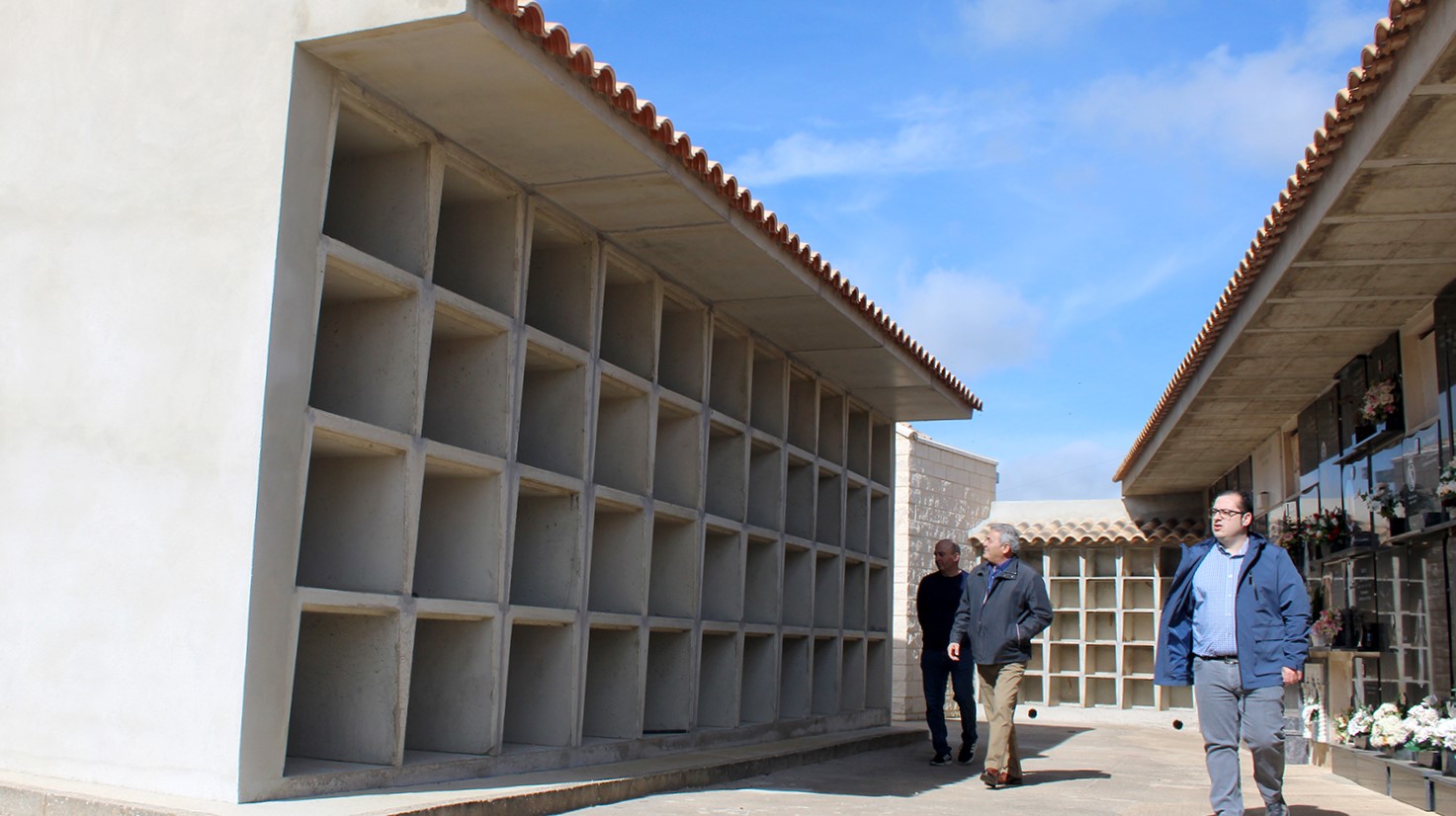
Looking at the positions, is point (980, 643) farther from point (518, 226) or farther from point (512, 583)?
point (518, 226)

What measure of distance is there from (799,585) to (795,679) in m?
0.72

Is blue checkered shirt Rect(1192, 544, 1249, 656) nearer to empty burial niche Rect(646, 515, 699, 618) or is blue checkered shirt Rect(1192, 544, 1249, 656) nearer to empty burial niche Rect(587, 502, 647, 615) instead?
empty burial niche Rect(587, 502, 647, 615)

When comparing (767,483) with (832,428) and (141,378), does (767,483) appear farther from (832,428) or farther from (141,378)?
(141,378)

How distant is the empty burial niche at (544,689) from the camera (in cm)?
706

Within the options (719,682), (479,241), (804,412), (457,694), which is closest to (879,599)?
(804,412)

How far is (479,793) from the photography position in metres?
5.59

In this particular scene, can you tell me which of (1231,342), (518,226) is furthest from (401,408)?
(1231,342)

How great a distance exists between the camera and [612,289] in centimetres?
837

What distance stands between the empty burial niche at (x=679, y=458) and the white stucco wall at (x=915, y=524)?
25.7 ft

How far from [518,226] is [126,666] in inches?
110

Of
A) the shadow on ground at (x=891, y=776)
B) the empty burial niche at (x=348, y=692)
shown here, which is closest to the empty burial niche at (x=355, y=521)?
the empty burial niche at (x=348, y=692)

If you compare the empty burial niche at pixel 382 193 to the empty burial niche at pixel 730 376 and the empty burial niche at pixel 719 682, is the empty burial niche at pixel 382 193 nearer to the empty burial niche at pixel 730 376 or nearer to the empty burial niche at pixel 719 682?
the empty burial niche at pixel 730 376

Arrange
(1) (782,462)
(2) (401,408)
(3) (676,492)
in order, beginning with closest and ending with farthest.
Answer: (2) (401,408)
(3) (676,492)
(1) (782,462)

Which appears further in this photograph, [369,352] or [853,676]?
[853,676]
